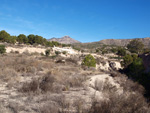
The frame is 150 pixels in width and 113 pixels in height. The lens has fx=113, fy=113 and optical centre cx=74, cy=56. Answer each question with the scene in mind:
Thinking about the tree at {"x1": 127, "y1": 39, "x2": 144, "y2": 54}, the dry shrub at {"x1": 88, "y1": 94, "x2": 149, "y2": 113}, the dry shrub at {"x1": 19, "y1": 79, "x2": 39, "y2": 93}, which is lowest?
Answer: the dry shrub at {"x1": 19, "y1": 79, "x2": 39, "y2": 93}

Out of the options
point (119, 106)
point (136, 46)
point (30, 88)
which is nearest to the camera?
point (119, 106)

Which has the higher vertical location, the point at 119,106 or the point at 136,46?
the point at 136,46

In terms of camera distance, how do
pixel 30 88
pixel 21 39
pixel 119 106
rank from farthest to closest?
pixel 21 39 < pixel 30 88 < pixel 119 106

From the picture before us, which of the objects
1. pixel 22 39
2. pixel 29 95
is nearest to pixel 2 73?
pixel 29 95

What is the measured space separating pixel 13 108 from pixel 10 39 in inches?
1838

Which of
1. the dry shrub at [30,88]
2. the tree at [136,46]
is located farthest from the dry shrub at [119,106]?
the tree at [136,46]

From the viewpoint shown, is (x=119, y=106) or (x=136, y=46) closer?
(x=119, y=106)

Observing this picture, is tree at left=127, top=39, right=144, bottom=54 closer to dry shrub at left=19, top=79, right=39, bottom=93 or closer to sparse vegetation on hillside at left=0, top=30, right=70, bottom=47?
sparse vegetation on hillside at left=0, top=30, right=70, bottom=47

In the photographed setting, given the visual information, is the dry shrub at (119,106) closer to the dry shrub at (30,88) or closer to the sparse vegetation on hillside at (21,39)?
the dry shrub at (30,88)

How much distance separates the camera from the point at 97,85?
6.11m

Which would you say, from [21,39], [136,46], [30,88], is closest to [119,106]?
[30,88]

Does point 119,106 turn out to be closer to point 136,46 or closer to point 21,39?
point 21,39

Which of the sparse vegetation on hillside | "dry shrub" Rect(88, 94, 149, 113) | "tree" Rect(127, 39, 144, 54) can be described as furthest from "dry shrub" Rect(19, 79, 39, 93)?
"tree" Rect(127, 39, 144, 54)

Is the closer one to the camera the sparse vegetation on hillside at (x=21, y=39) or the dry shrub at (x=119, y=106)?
the dry shrub at (x=119, y=106)
